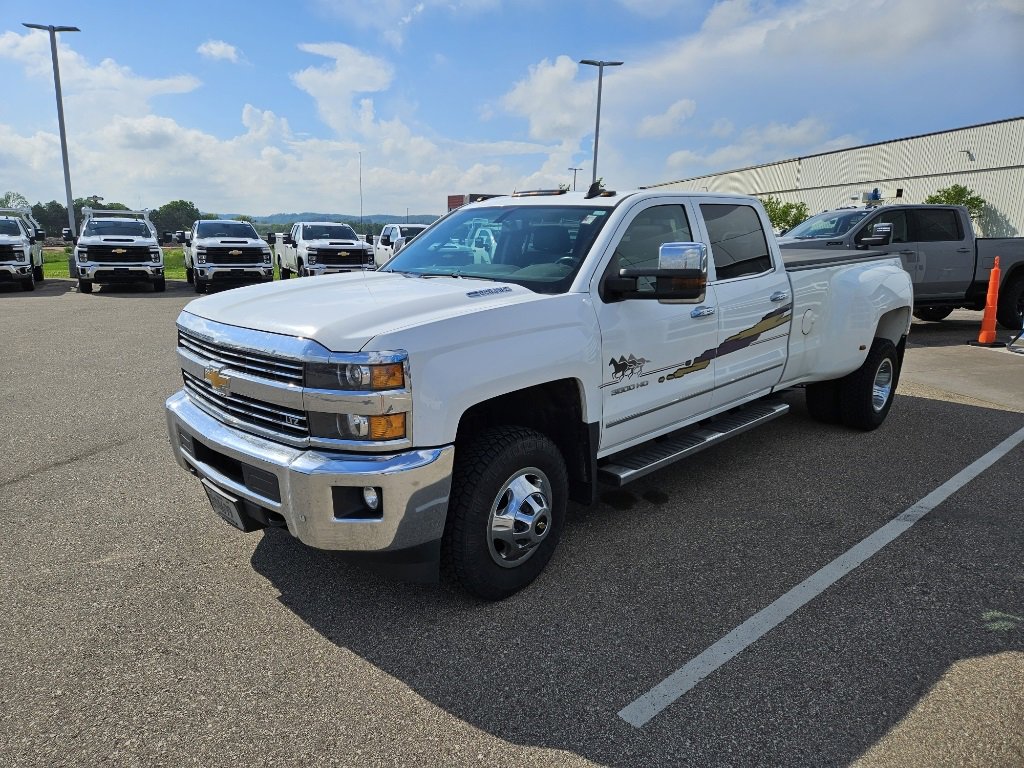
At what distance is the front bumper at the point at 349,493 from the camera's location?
2.65 meters

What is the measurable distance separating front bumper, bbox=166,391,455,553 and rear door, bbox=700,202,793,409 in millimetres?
2246

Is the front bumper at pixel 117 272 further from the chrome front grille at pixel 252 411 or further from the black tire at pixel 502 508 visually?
the black tire at pixel 502 508

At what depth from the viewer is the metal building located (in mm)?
32500

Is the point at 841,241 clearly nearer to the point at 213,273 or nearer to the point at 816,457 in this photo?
the point at 816,457

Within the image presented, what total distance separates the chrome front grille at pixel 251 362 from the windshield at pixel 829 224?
10.1m

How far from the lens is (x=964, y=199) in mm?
32969

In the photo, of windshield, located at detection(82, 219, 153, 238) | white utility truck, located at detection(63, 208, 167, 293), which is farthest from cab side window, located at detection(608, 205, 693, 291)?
windshield, located at detection(82, 219, 153, 238)

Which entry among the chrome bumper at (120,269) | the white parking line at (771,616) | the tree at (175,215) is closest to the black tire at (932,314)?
the white parking line at (771,616)

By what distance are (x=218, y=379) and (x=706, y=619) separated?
7.81 ft

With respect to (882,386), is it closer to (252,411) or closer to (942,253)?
(252,411)

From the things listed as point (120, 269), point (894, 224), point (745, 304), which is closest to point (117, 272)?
point (120, 269)

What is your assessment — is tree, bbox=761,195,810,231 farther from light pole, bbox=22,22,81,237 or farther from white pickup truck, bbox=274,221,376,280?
light pole, bbox=22,22,81,237

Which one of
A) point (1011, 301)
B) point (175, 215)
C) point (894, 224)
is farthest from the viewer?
point (175, 215)

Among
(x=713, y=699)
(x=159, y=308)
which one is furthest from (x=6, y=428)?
(x=159, y=308)
